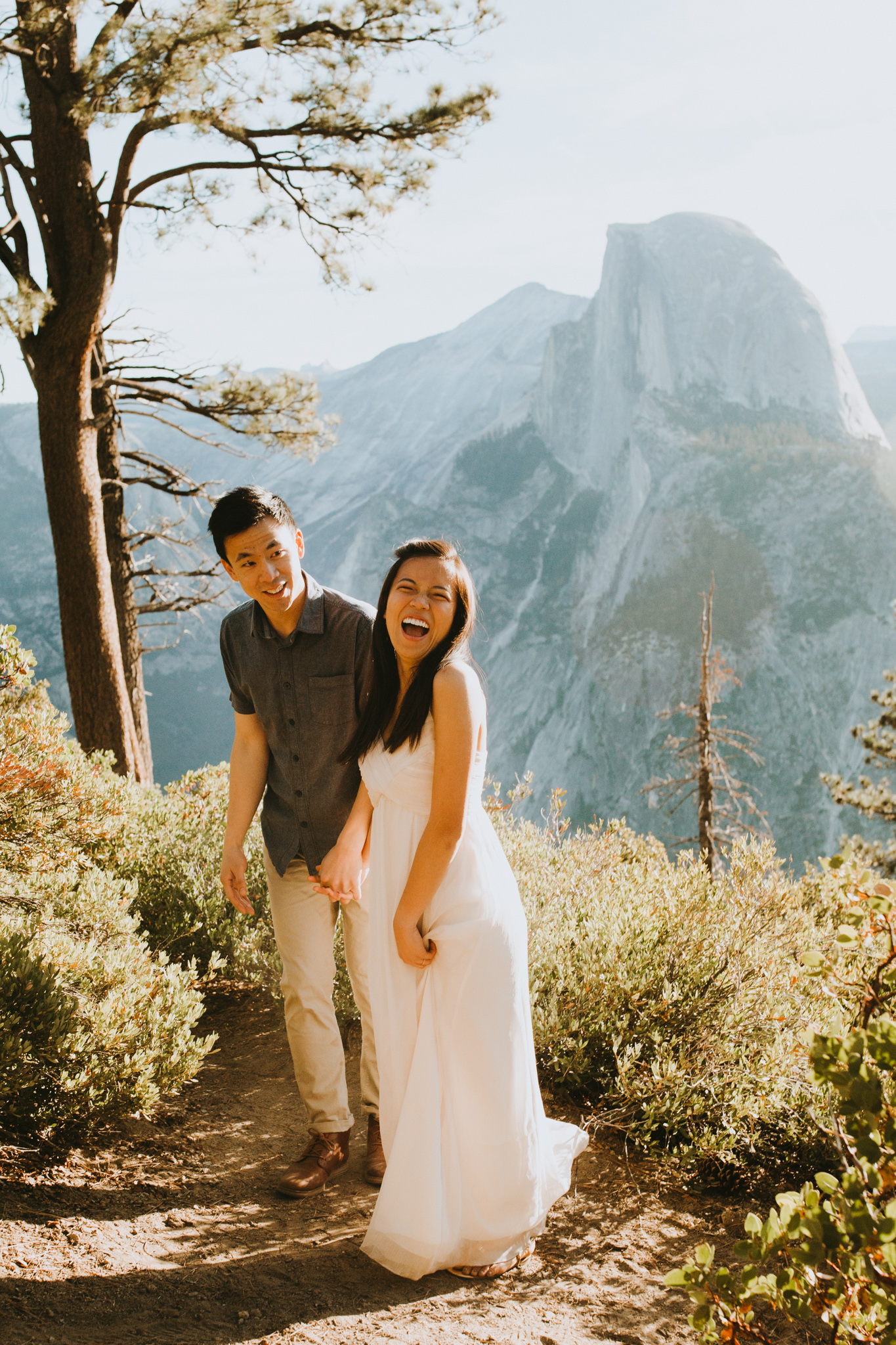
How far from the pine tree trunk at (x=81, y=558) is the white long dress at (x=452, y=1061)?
16.6 feet

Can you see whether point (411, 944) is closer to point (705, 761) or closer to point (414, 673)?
point (414, 673)

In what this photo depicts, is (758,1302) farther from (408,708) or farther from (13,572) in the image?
(13,572)

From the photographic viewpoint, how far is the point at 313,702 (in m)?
2.59

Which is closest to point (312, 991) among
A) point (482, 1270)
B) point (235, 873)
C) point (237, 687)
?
point (235, 873)

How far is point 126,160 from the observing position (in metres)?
7.16

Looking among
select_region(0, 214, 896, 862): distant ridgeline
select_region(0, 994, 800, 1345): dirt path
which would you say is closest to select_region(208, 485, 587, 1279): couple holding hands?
select_region(0, 994, 800, 1345): dirt path

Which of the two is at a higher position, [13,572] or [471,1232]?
[13,572]

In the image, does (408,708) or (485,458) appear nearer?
(408,708)

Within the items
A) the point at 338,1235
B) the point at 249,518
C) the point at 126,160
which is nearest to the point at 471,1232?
the point at 338,1235

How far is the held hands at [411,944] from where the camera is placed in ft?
7.09

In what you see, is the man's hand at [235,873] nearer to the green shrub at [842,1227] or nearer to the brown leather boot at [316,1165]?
the brown leather boot at [316,1165]

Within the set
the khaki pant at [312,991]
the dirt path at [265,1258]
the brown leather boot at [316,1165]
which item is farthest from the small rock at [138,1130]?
the khaki pant at [312,991]

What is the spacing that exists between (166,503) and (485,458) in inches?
1246

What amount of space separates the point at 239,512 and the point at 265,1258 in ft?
6.70
